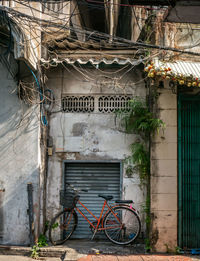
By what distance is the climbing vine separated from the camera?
7056 mm

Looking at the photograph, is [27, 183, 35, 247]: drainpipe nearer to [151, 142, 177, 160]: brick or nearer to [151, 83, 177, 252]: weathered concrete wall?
[151, 83, 177, 252]: weathered concrete wall

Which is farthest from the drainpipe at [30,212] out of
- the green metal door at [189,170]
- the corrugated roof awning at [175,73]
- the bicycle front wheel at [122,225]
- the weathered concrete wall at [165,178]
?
the corrugated roof awning at [175,73]

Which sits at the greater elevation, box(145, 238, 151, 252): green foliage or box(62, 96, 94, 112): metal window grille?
box(62, 96, 94, 112): metal window grille

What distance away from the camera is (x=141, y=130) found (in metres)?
7.66

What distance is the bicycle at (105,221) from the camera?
23.5 feet

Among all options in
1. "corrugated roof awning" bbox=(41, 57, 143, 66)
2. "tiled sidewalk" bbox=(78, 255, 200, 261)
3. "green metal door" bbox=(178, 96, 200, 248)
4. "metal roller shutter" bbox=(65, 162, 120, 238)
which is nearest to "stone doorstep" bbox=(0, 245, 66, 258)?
"tiled sidewalk" bbox=(78, 255, 200, 261)

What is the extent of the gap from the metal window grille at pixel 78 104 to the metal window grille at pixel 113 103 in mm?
259

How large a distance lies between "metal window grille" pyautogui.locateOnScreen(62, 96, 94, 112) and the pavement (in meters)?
3.66

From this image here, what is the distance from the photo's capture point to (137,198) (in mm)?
7586

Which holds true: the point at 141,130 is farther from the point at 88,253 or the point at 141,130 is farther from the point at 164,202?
the point at 88,253

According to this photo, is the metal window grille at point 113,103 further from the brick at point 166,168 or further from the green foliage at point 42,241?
the green foliage at point 42,241

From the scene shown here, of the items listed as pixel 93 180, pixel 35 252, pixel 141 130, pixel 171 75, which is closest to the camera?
pixel 171 75

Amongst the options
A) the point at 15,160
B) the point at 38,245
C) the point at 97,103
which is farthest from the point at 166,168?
the point at 15,160

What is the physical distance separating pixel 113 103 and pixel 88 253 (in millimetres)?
4009
